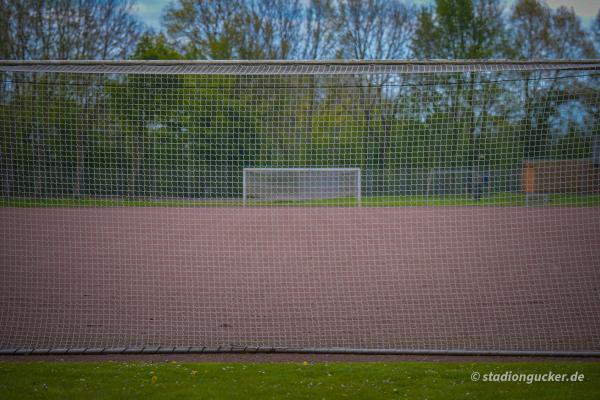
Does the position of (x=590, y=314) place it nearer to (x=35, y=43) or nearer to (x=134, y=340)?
(x=134, y=340)

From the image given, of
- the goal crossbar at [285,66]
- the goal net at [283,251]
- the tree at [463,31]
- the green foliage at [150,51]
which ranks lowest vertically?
the goal net at [283,251]

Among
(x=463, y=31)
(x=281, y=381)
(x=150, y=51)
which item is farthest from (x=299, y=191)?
(x=463, y=31)

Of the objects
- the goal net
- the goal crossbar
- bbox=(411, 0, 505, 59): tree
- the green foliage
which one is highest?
bbox=(411, 0, 505, 59): tree

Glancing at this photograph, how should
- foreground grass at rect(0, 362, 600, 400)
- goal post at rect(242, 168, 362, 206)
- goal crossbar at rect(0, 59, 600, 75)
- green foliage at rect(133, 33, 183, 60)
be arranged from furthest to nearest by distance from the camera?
green foliage at rect(133, 33, 183, 60), goal post at rect(242, 168, 362, 206), goal crossbar at rect(0, 59, 600, 75), foreground grass at rect(0, 362, 600, 400)

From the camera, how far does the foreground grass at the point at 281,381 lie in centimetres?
419

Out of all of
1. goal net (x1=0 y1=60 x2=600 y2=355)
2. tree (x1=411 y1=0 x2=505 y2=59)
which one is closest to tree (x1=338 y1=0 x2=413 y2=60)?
tree (x1=411 y1=0 x2=505 y2=59)

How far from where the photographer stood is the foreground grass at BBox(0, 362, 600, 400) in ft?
13.8

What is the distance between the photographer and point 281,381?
177 inches

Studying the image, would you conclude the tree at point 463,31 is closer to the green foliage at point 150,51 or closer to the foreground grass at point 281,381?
the green foliage at point 150,51

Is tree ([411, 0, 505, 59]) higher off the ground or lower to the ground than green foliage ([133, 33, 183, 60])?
higher

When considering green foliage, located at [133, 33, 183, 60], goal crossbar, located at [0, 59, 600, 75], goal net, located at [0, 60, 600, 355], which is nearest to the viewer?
goal crossbar, located at [0, 59, 600, 75]

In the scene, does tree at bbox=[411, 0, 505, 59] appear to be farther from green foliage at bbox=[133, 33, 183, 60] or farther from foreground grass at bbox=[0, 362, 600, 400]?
foreground grass at bbox=[0, 362, 600, 400]

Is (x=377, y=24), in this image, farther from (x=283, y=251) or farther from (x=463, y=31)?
(x=283, y=251)

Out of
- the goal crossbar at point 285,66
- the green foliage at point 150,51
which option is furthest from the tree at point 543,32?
the goal crossbar at point 285,66
